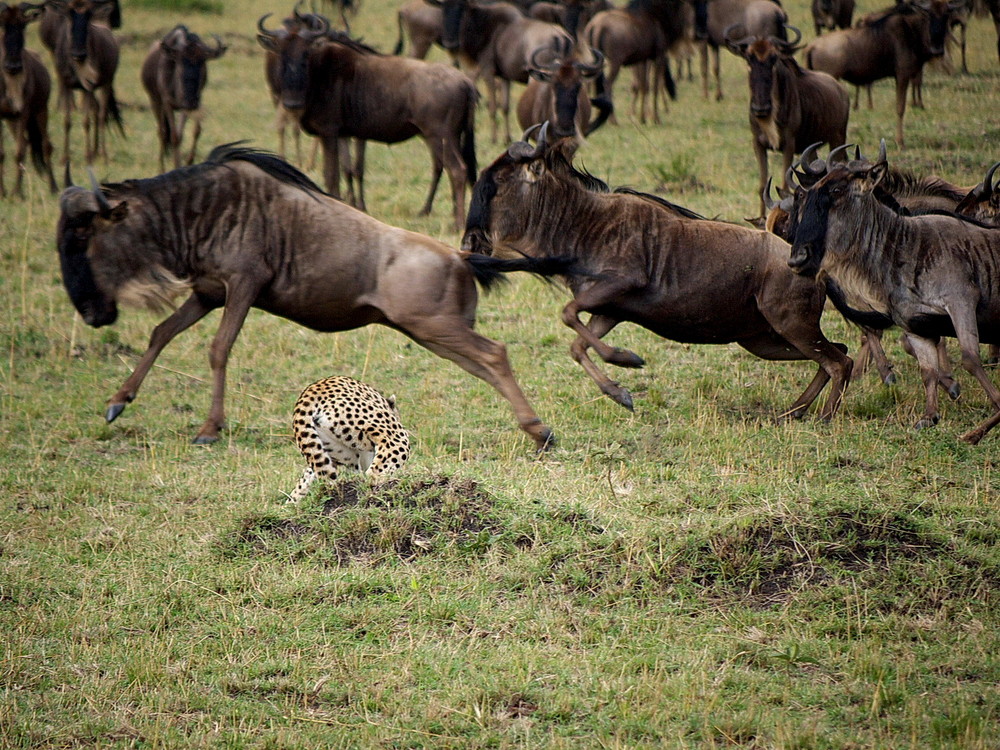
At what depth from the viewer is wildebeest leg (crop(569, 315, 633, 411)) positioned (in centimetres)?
727

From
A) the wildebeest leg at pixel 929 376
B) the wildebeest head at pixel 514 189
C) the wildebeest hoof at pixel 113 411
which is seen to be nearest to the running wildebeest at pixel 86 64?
the wildebeest hoof at pixel 113 411

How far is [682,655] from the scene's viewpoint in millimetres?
4555

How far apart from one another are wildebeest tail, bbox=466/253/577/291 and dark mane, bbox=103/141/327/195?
1.09 metres

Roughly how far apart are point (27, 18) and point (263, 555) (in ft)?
40.2

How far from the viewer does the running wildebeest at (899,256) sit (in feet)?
22.6

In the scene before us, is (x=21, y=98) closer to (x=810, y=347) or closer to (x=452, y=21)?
(x=452, y=21)

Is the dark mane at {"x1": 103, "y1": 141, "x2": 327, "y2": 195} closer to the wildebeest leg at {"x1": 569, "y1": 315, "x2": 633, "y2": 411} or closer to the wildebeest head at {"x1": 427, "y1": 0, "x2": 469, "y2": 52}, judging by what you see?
the wildebeest leg at {"x1": 569, "y1": 315, "x2": 633, "y2": 411}

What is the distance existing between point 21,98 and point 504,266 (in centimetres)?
971

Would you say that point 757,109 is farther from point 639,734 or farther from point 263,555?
point 639,734

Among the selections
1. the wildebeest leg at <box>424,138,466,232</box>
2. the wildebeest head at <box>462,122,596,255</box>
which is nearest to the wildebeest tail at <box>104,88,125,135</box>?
the wildebeest leg at <box>424,138,466,232</box>

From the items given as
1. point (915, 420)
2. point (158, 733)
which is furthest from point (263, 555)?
point (915, 420)

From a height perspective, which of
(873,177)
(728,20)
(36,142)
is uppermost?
(873,177)

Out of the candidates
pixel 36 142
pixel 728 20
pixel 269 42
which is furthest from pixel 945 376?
pixel 728 20

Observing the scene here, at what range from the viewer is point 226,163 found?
24.5ft
